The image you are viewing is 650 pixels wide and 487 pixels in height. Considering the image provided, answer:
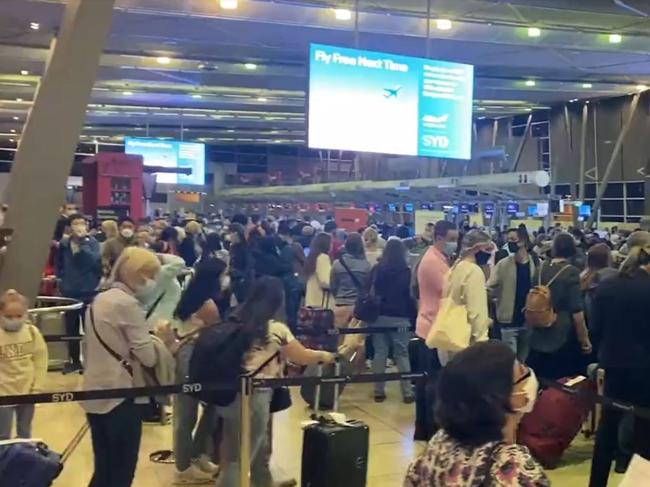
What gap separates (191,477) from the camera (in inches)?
210

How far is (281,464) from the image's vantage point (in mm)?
5723

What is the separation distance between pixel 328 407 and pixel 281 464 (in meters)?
1.71

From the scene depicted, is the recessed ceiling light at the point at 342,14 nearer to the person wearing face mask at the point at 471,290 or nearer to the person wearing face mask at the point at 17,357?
the person wearing face mask at the point at 471,290

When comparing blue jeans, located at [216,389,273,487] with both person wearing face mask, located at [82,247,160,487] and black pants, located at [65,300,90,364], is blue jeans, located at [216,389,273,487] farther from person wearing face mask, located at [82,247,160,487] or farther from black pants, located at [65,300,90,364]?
black pants, located at [65,300,90,364]

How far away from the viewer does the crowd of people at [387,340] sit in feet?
7.25

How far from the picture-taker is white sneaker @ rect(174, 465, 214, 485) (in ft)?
17.4

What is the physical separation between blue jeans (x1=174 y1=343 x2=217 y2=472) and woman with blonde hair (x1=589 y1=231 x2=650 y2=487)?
238cm

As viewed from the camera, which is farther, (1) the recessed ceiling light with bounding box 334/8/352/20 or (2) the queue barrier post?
(1) the recessed ceiling light with bounding box 334/8/352/20

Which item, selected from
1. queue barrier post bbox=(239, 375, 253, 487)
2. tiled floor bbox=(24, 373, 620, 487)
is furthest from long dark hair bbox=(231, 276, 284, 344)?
tiled floor bbox=(24, 373, 620, 487)

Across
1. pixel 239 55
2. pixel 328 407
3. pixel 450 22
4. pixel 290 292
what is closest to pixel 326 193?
pixel 239 55

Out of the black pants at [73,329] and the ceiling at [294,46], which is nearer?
the black pants at [73,329]

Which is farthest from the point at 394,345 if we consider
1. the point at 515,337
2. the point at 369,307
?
the point at 515,337

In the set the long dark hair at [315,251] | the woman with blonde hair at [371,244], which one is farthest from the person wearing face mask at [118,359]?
the woman with blonde hair at [371,244]

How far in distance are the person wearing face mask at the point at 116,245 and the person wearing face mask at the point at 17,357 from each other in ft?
2.89
